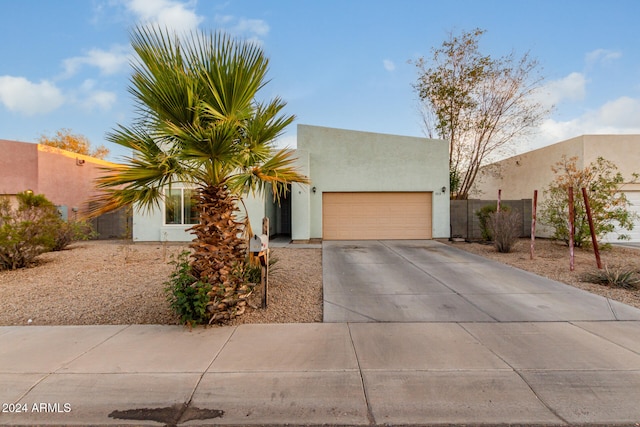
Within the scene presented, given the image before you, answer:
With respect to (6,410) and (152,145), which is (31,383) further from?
(152,145)

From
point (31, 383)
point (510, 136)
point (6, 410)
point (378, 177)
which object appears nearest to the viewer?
point (6, 410)

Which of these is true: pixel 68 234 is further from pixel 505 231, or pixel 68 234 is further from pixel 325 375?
pixel 505 231

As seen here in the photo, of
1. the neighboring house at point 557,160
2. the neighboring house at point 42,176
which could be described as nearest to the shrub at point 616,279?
the neighboring house at point 557,160

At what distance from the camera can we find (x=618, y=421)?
2.80 metres

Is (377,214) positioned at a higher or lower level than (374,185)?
lower

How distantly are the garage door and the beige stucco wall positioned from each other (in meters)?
0.37

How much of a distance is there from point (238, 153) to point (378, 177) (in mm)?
10495

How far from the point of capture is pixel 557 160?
50.8 feet

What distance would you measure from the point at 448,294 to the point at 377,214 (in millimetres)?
8691

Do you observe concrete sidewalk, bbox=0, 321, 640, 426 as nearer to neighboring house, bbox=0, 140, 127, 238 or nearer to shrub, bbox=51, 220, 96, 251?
shrub, bbox=51, 220, 96, 251

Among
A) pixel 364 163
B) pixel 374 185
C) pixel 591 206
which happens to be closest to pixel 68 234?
pixel 364 163

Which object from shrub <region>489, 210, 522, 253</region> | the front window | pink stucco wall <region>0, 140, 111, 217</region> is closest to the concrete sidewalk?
shrub <region>489, 210, 522, 253</region>

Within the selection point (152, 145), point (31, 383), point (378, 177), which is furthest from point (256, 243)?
point (378, 177)

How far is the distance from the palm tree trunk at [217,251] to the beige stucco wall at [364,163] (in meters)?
9.83
